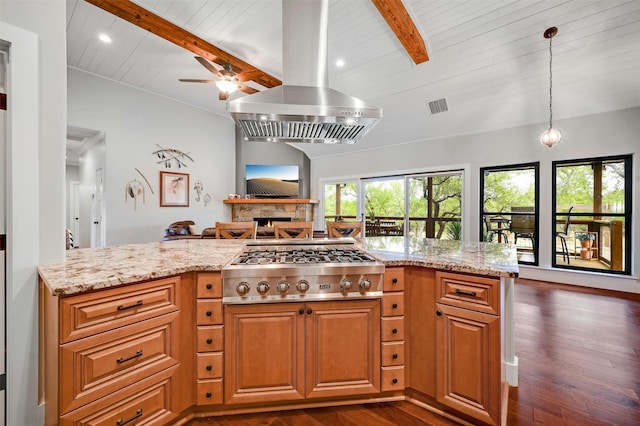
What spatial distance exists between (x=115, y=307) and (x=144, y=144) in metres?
5.29

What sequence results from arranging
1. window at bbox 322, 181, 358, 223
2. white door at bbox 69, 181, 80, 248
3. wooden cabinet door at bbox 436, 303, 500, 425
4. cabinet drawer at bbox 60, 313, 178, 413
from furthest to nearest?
white door at bbox 69, 181, 80, 248 → window at bbox 322, 181, 358, 223 → wooden cabinet door at bbox 436, 303, 500, 425 → cabinet drawer at bbox 60, 313, 178, 413

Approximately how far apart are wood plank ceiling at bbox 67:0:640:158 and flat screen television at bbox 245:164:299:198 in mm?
2443

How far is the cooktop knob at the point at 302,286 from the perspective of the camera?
147 cm

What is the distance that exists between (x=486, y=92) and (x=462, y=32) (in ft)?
4.10

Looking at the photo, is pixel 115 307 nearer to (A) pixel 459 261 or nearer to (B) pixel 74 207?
(A) pixel 459 261

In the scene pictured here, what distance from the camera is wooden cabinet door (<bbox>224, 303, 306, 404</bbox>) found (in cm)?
148

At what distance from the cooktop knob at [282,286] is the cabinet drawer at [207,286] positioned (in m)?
0.33

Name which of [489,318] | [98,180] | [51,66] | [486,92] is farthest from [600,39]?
[98,180]

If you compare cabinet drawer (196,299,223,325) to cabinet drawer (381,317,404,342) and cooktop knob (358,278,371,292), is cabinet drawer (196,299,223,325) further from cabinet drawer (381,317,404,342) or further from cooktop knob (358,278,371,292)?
cabinet drawer (381,317,404,342)

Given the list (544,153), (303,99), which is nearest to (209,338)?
(303,99)

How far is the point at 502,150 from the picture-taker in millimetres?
4566

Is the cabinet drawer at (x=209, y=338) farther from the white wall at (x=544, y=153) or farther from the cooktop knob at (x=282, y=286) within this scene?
the white wall at (x=544, y=153)

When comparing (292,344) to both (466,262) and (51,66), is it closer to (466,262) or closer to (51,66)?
(466,262)

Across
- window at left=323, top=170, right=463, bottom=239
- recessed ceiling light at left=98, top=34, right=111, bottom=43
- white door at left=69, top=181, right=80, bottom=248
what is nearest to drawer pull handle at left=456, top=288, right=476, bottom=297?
window at left=323, top=170, right=463, bottom=239
